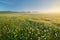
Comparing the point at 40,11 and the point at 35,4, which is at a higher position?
the point at 35,4

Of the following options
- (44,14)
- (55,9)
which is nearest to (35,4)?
(44,14)

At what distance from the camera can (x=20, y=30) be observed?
5.51 ft

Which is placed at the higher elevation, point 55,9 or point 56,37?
point 55,9

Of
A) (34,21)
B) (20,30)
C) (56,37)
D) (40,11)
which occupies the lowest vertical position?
(56,37)

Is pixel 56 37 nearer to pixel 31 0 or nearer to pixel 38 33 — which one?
pixel 38 33

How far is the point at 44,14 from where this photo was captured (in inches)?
70.3

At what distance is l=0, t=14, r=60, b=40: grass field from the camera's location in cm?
166

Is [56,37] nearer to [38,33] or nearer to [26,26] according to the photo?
[38,33]

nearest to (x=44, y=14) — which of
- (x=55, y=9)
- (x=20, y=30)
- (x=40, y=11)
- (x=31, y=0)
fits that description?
(x=40, y=11)

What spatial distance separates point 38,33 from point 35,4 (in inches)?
18.6

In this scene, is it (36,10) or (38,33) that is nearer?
(38,33)

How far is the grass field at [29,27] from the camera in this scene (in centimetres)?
166

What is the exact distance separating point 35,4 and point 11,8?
40 centimetres

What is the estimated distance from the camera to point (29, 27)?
1.72 m
